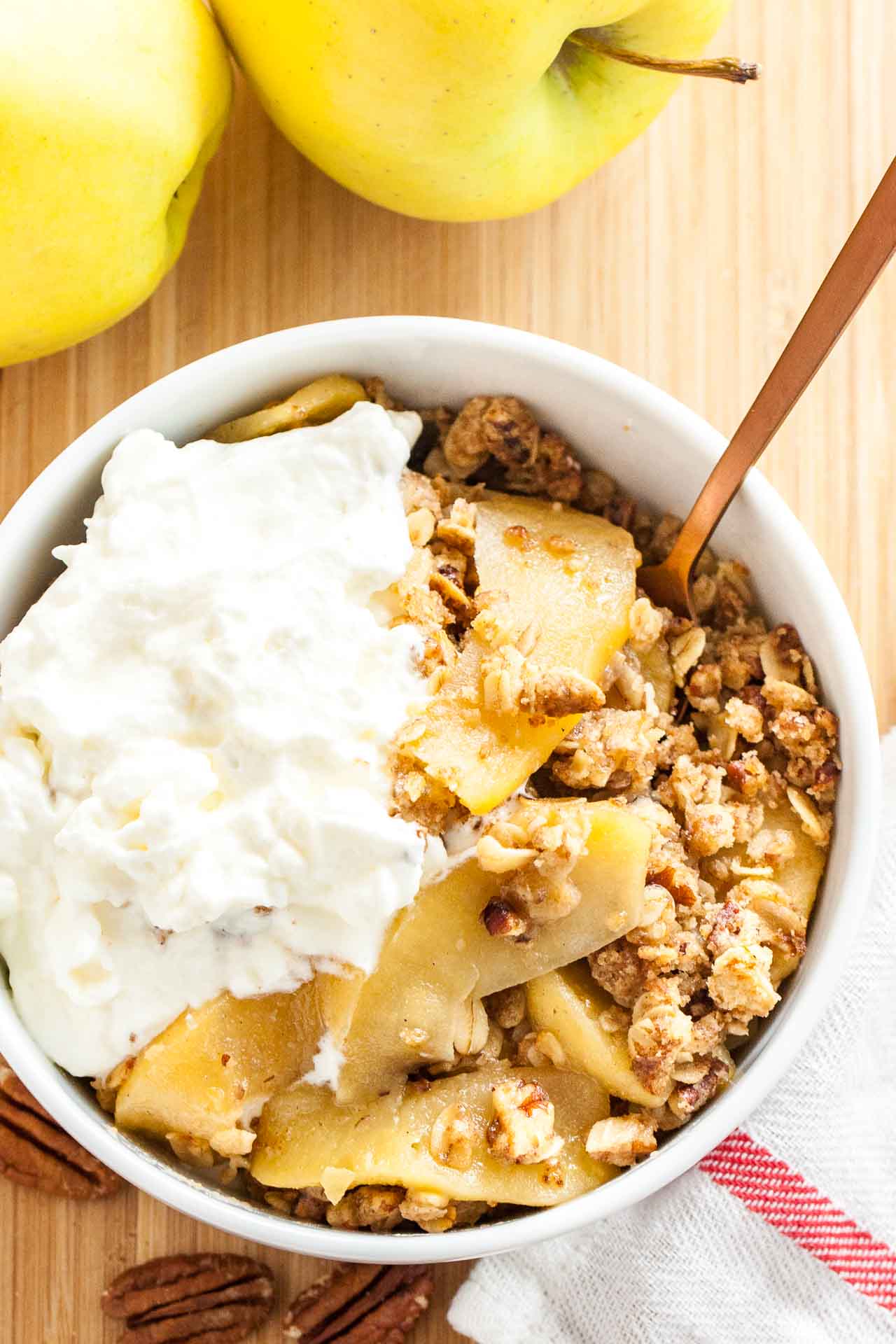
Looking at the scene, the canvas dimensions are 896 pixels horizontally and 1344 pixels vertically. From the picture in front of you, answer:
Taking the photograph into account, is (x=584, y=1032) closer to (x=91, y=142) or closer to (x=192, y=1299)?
(x=192, y=1299)

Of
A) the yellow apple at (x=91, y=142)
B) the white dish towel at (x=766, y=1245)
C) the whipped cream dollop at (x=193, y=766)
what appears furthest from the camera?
the white dish towel at (x=766, y=1245)

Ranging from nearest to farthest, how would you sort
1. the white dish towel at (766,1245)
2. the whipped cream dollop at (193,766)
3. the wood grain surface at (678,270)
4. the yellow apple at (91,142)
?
the whipped cream dollop at (193,766) < the yellow apple at (91,142) < the white dish towel at (766,1245) < the wood grain surface at (678,270)

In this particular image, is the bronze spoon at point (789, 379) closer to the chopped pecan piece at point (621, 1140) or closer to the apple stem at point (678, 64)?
the apple stem at point (678, 64)

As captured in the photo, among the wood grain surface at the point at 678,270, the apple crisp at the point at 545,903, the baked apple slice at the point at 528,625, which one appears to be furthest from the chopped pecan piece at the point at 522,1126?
the wood grain surface at the point at 678,270

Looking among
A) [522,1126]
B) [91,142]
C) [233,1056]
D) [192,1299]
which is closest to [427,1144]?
[522,1126]

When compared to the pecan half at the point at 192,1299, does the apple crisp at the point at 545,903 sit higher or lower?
higher

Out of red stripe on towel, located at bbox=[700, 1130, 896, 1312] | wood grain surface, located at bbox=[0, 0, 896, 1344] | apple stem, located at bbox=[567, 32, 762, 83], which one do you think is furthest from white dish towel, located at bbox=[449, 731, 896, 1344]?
apple stem, located at bbox=[567, 32, 762, 83]

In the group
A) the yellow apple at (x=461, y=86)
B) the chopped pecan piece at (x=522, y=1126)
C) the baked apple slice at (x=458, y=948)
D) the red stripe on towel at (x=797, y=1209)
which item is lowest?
the red stripe on towel at (x=797, y=1209)
